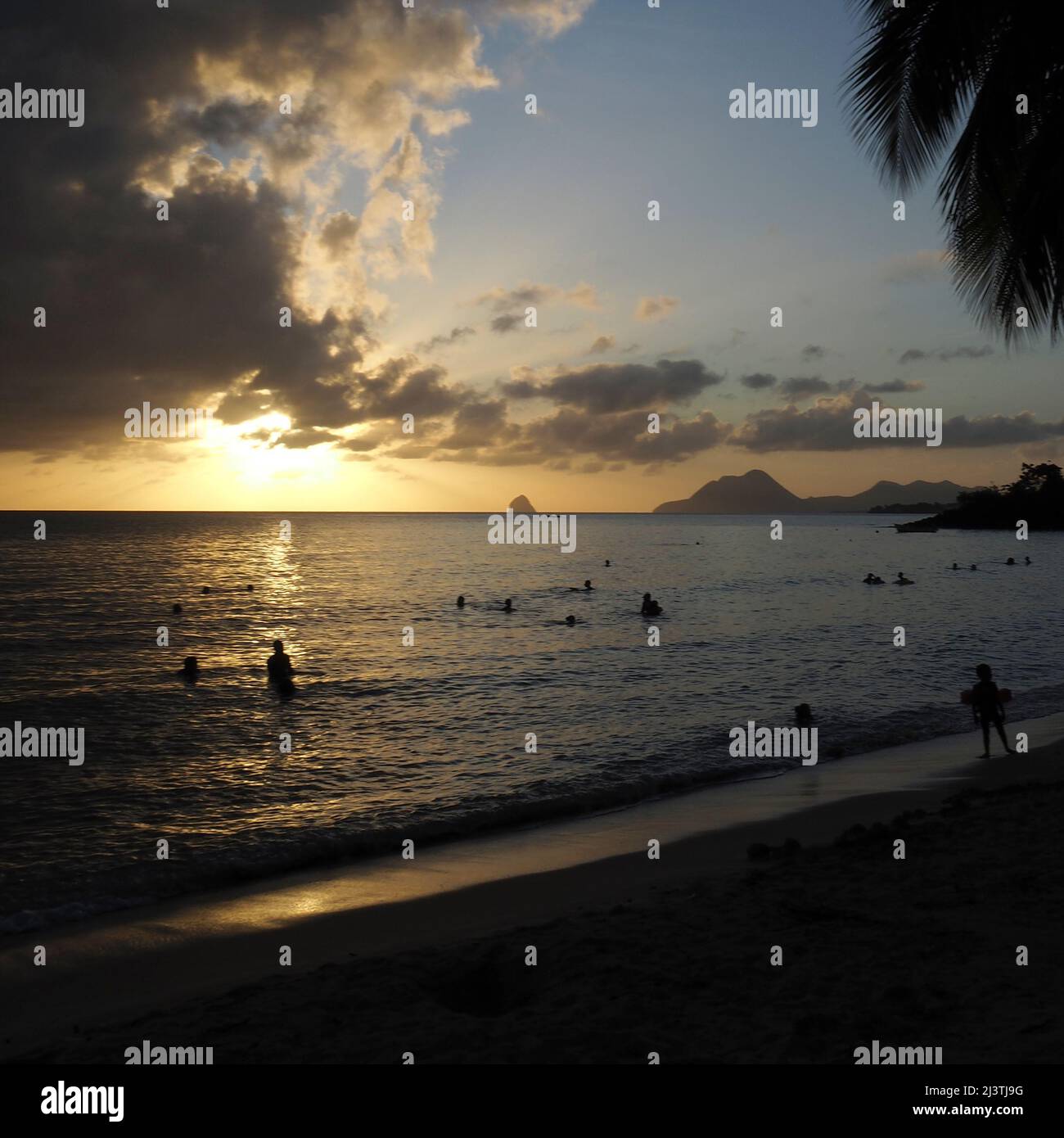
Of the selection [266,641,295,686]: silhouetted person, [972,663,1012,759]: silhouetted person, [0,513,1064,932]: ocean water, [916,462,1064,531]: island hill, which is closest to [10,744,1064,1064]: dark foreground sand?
[0,513,1064,932]: ocean water

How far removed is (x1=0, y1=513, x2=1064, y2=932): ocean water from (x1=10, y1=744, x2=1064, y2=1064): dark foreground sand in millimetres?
4626

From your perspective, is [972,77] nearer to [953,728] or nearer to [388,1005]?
[388,1005]

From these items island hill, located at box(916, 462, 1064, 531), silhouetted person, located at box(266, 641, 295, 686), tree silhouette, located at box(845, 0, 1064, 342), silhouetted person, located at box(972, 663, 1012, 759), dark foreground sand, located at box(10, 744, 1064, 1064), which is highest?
island hill, located at box(916, 462, 1064, 531)

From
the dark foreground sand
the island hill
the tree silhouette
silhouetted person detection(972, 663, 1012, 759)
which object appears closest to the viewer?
the dark foreground sand

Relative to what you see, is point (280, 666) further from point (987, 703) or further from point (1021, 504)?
point (1021, 504)

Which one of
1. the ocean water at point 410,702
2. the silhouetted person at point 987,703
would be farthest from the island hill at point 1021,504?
the silhouetted person at point 987,703

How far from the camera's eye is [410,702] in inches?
886

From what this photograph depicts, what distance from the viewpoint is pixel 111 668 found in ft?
92.8

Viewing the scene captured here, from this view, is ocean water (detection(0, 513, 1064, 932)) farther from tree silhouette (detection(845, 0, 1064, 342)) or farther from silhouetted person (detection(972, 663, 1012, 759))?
tree silhouette (detection(845, 0, 1064, 342))

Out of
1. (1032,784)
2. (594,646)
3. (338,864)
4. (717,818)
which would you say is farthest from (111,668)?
(1032,784)

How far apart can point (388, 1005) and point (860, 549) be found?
121m

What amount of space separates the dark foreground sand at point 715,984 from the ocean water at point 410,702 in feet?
15.2

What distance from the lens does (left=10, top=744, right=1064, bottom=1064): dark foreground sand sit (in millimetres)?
→ 5207

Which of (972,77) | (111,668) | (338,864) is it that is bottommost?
(338,864)
